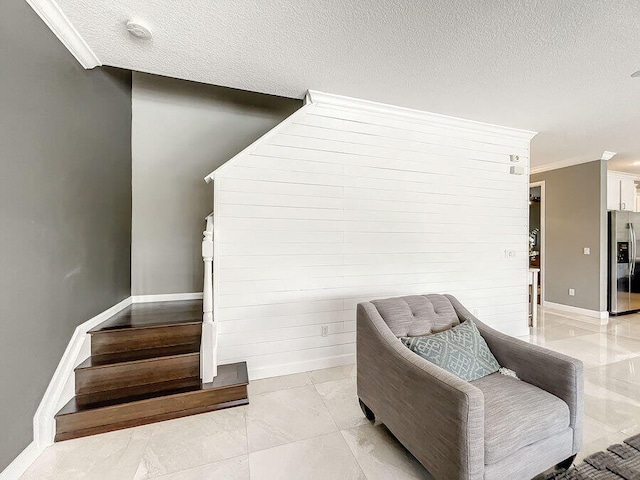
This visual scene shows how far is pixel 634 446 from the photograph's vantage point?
1.71 meters

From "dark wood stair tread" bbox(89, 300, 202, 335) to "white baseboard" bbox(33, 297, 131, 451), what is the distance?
114 millimetres

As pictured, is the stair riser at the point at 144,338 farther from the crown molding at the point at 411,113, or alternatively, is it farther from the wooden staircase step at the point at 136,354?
the crown molding at the point at 411,113

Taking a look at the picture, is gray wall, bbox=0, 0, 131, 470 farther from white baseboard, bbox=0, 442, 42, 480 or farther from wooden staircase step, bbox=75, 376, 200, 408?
wooden staircase step, bbox=75, 376, 200, 408

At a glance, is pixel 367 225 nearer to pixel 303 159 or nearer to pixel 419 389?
pixel 303 159

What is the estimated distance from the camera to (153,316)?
106 inches

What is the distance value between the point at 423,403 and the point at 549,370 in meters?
0.80

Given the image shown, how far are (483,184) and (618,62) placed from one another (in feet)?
4.96

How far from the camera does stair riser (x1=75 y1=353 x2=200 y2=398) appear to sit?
204 centimetres

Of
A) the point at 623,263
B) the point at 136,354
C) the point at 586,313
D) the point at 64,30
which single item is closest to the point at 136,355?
the point at 136,354

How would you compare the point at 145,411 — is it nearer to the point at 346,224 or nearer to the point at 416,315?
the point at 416,315

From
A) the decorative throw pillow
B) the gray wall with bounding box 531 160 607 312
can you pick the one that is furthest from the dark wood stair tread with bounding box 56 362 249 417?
the gray wall with bounding box 531 160 607 312

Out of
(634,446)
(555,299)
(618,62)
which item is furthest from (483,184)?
(555,299)

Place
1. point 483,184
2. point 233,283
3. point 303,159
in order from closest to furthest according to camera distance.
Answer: point 233,283 < point 303,159 < point 483,184

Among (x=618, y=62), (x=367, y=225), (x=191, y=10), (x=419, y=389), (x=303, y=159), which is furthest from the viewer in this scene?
(x=367, y=225)
